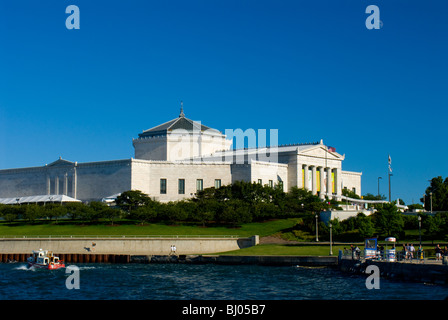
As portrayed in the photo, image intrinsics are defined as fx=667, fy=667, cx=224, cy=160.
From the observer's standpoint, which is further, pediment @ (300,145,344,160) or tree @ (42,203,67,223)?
pediment @ (300,145,344,160)

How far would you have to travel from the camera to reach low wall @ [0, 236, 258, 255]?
81688 millimetres

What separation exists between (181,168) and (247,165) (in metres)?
12.3

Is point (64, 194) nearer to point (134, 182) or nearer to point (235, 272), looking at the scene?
point (134, 182)

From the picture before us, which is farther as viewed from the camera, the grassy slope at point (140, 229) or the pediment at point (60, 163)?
the pediment at point (60, 163)

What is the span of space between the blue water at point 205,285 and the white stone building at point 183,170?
5482cm

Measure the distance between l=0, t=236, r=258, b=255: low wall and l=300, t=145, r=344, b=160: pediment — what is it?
53648 millimetres

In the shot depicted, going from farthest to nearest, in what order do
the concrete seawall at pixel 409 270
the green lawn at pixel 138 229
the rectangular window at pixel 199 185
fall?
the rectangular window at pixel 199 185, the green lawn at pixel 138 229, the concrete seawall at pixel 409 270

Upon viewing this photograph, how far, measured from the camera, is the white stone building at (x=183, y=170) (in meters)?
123

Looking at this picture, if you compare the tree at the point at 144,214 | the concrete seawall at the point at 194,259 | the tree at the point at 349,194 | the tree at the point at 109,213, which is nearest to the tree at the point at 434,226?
the concrete seawall at the point at 194,259

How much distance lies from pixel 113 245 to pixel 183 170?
43.7 m

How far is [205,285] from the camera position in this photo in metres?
52.7

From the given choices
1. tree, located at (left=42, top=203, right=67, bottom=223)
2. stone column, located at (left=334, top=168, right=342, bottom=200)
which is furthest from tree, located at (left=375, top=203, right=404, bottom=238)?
stone column, located at (left=334, top=168, right=342, bottom=200)

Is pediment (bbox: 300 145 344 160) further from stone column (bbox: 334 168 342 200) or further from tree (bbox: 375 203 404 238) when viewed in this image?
tree (bbox: 375 203 404 238)

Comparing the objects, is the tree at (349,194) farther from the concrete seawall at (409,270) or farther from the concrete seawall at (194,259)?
the concrete seawall at (409,270)
